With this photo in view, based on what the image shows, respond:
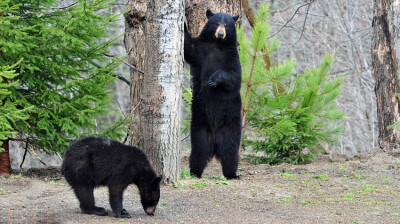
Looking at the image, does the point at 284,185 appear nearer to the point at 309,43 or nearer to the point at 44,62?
the point at 44,62

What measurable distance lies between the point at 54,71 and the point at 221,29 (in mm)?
2431

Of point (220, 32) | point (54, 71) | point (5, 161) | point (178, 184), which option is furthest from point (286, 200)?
point (5, 161)

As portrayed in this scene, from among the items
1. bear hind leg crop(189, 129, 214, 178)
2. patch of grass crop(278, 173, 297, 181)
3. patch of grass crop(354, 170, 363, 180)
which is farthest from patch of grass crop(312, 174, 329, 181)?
bear hind leg crop(189, 129, 214, 178)

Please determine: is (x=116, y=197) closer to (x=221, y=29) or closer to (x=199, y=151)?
(x=199, y=151)

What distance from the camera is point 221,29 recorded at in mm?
7359

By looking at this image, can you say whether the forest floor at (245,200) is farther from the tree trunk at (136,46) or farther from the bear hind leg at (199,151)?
the tree trunk at (136,46)

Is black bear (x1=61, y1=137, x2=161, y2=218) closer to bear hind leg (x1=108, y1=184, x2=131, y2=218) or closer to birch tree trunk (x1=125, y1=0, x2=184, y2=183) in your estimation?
bear hind leg (x1=108, y1=184, x2=131, y2=218)

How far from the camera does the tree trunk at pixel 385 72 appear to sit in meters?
9.66

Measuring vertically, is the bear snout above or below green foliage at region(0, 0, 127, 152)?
below

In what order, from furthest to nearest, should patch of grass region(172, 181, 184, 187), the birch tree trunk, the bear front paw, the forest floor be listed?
1. the bear front paw
2. patch of grass region(172, 181, 184, 187)
3. the birch tree trunk
4. the forest floor

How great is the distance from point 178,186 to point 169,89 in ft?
3.97

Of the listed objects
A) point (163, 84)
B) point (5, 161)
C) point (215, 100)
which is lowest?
point (5, 161)

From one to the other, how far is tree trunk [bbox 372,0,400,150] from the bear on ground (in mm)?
3629

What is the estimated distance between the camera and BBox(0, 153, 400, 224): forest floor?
5176 millimetres
